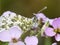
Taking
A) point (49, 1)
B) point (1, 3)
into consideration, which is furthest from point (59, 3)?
point (1, 3)

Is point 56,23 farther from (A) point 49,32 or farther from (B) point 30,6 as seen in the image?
(B) point 30,6

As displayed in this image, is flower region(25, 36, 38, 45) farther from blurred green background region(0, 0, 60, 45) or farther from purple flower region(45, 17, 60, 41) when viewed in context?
blurred green background region(0, 0, 60, 45)

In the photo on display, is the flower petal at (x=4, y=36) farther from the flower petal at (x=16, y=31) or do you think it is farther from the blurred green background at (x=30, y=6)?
the blurred green background at (x=30, y=6)

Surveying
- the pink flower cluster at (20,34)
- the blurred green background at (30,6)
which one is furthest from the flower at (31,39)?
the blurred green background at (30,6)

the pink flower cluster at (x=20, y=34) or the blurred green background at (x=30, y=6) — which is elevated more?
the blurred green background at (x=30, y=6)

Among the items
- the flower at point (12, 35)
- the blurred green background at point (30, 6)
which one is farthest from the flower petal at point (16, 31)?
the blurred green background at point (30, 6)

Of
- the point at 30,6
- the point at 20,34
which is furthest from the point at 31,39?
the point at 30,6

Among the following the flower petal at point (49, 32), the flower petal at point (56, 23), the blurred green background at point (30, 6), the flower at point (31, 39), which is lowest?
the flower at point (31, 39)

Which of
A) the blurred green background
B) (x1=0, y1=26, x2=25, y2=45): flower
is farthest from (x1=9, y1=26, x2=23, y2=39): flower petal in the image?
the blurred green background

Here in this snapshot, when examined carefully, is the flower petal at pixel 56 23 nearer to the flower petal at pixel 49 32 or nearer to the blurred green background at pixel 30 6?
the flower petal at pixel 49 32

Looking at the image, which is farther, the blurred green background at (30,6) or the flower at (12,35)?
the blurred green background at (30,6)
